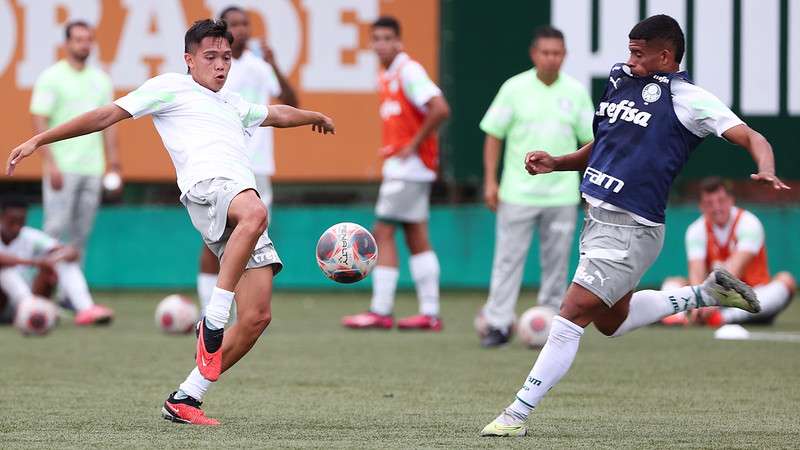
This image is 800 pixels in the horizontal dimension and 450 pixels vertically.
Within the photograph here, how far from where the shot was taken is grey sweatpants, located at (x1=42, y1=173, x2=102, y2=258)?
12695mm

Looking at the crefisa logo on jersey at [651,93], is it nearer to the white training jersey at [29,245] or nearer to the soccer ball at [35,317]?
the soccer ball at [35,317]

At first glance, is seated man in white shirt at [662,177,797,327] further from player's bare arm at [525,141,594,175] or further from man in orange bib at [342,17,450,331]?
player's bare arm at [525,141,594,175]

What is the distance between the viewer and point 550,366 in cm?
640

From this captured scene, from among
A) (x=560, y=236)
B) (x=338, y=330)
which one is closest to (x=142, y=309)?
(x=338, y=330)

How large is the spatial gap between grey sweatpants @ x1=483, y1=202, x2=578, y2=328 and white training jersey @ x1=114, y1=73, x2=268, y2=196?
12.9 feet

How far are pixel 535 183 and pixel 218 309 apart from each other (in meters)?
4.71

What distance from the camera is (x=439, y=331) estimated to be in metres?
12.2

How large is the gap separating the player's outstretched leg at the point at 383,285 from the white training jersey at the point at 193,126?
5.25m

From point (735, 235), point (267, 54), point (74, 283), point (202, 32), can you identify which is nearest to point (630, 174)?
point (202, 32)

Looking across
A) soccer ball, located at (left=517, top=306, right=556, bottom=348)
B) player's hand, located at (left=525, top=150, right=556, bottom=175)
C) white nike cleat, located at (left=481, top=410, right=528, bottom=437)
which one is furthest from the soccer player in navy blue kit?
soccer ball, located at (left=517, top=306, right=556, bottom=348)

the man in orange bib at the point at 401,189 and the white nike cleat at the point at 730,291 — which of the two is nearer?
the white nike cleat at the point at 730,291

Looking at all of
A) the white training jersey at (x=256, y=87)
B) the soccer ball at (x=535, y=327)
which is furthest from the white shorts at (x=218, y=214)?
the white training jersey at (x=256, y=87)

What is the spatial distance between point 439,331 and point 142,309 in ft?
11.8

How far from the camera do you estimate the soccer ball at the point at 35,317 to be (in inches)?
444
